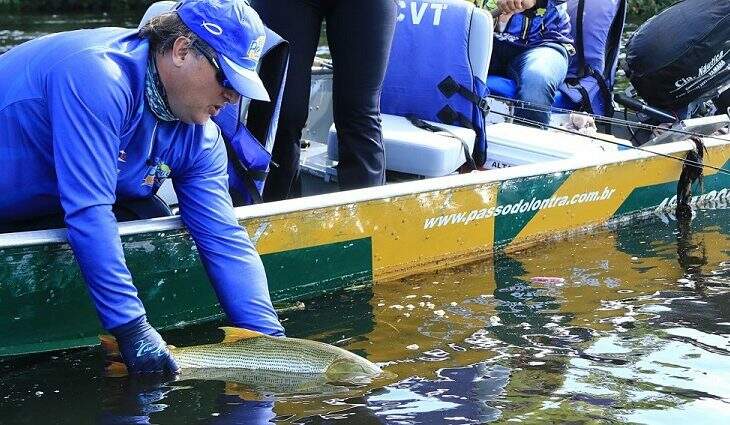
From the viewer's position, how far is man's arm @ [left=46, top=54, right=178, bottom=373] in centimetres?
376

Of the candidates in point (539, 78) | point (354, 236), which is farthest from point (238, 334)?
point (539, 78)

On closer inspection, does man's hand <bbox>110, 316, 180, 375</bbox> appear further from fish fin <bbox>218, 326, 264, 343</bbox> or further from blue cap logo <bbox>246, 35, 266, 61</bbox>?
blue cap logo <bbox>246, 35, 266, 61</bbox>

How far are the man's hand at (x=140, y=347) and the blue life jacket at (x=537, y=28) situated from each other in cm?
431

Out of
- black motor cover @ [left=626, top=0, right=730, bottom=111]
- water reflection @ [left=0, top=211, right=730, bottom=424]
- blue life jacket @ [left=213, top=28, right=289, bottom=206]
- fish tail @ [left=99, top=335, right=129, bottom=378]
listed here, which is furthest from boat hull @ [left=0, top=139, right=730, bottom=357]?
black motor cover @ [left=626, top=0, right=730, bottom=111]

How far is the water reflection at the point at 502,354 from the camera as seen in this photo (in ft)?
13.7

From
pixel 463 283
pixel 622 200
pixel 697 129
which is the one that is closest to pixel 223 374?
pixel 463 283

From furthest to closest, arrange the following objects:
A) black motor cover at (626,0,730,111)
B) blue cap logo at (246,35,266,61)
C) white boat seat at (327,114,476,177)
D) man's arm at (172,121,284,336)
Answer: black motor cover at (626,0,730,111) → white boat seat at (327,114,476,177) → man's arm at (172,121,284,336) → blue cap logo at (246,35,266,61)

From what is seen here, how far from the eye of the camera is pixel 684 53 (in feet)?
24.8

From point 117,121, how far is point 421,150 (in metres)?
2.48

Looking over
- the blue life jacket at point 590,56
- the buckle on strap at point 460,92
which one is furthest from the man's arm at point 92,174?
the blue life jacket at point 590,56

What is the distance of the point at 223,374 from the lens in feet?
13.8

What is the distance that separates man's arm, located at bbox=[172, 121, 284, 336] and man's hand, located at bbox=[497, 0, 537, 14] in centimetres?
344

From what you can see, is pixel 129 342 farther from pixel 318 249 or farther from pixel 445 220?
pixel 445 220

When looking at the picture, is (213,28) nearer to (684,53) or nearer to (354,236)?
(354,236)
